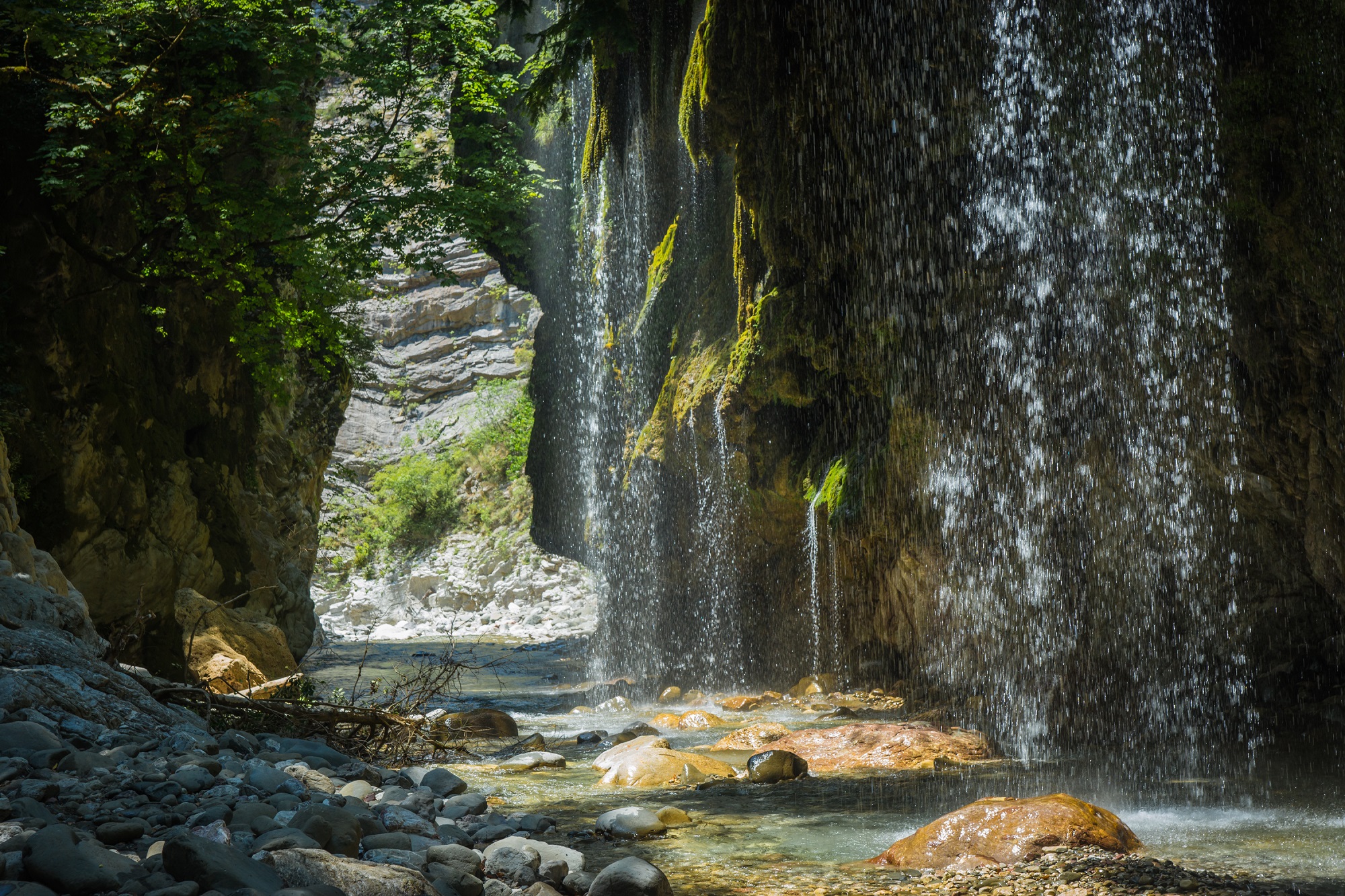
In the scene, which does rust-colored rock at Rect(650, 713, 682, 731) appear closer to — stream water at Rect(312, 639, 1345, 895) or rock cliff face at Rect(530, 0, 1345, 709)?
stream water at Rect(312, 639, 1345, 895)

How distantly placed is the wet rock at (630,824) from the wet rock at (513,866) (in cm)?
122

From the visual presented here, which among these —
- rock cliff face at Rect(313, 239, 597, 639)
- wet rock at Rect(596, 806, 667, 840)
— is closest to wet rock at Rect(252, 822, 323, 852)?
wet rock at Rect(596, 806, 667, 840)

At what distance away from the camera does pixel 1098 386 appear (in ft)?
27.0

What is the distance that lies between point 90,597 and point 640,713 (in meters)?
6.43

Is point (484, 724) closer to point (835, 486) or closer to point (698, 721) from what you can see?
point (698, 721)

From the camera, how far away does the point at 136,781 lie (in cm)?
379

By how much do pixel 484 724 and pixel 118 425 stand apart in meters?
5.95

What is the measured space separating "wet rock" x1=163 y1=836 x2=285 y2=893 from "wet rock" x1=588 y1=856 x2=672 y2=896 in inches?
55.2

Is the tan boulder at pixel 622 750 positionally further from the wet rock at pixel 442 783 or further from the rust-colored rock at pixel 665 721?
the rust-colored rock at pixel 665 721

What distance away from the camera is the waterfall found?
295 inches

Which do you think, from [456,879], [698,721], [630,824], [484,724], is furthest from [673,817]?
[698,721]

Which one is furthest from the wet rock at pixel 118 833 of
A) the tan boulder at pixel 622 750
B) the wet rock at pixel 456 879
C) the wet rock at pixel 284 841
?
the tan boulder at pixel 622 750

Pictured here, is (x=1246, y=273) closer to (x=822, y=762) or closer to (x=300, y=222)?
(x=822, y=762)

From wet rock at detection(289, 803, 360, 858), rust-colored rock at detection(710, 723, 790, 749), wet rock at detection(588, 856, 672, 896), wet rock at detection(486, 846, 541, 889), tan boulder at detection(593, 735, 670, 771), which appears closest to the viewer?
wet rock at detection(289, 803, 360, 858)
